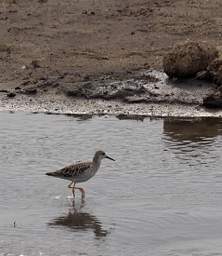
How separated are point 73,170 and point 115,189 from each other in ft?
2.06

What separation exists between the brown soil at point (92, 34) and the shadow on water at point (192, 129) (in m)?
2.66

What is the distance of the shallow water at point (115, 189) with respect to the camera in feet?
34.1

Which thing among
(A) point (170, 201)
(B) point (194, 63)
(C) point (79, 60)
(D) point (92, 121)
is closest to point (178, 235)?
(A) point (170, 201)

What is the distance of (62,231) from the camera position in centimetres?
1077

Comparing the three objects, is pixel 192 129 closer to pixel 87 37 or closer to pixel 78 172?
pixel 78 172

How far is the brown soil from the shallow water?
8.58ft

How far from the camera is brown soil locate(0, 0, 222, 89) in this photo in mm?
18562

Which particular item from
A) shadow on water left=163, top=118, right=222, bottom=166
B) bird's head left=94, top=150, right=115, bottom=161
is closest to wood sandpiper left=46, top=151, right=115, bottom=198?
bird's head left=94, top=150, right=115, bottom=161

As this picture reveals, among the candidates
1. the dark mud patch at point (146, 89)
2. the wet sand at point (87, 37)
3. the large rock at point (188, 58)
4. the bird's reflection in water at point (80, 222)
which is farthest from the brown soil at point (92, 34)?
the bird's reflection in water at point (80, 222)

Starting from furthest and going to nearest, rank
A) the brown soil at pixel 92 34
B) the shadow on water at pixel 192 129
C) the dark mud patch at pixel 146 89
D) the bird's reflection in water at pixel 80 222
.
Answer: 1. the brown soil at pixel 92 34
2. the dark mud patch at pixel 146 89
3. the shadow on water at pixel 192 129
4. the bird's reflection in water at pixel 80 222

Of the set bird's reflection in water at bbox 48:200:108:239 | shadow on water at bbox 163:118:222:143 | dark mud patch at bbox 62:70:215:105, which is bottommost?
bird's reflection in water at bbox 48:200:108:239

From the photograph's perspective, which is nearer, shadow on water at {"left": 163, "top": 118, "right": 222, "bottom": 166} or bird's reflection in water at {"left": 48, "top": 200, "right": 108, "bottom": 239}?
bird's reflection in water at {"left": 48, "top": 200, "right": 108, "bottom": 239}

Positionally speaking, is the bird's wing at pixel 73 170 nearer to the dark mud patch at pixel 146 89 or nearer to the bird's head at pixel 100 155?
the bird's head at pixel 100 155

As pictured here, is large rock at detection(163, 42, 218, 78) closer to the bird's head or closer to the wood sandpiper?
the bird's head
